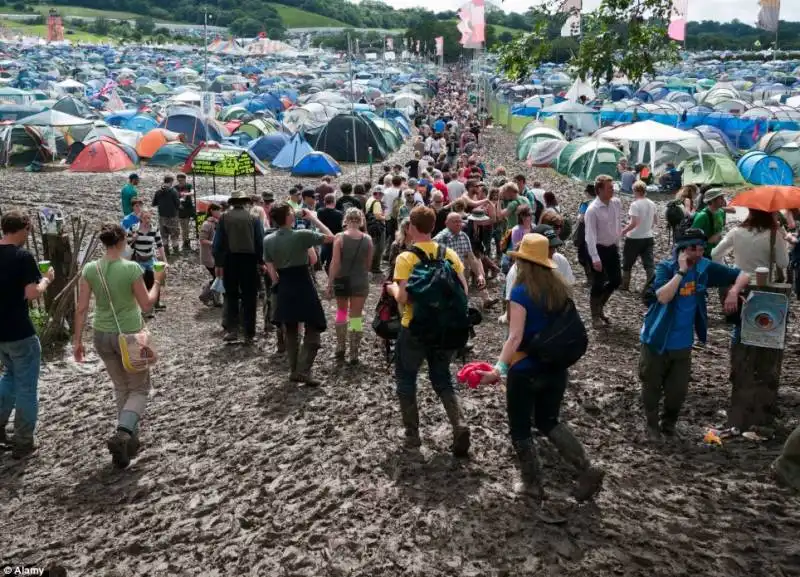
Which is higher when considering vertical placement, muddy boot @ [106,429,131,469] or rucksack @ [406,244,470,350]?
rucksack @ [406,244,470,350]

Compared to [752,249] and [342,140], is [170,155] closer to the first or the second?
[342,140]

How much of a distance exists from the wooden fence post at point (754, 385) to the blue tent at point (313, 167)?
20.3m

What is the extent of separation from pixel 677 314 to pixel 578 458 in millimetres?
1448

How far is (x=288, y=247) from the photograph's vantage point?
697 centimetres

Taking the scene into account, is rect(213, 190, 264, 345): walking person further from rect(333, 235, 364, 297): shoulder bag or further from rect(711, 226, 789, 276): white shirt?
rect(711, 226, 789, 276): white shirt

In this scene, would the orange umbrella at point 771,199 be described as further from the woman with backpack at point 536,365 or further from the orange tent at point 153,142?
the orange tent at point 153,142

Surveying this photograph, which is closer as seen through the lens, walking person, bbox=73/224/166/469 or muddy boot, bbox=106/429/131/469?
walking person, bbox=73/224/166/469

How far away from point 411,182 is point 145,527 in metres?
9.06

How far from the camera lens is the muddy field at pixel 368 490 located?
14.1 ft

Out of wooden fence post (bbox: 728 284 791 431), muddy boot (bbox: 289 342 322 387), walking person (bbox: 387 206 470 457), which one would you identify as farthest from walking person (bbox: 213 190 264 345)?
wooden fence post (bbox: 728 284 791 431)

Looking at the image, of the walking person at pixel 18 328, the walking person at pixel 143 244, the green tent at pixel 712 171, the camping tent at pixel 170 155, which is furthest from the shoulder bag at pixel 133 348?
the camping tent at pixel 170 155

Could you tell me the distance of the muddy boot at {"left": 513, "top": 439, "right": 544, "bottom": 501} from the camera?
4.76 metres

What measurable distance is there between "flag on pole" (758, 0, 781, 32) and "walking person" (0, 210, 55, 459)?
865 inches

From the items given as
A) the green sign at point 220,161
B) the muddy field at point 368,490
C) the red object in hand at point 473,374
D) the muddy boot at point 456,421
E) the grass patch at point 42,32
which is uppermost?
the grass patch at point 42,32
